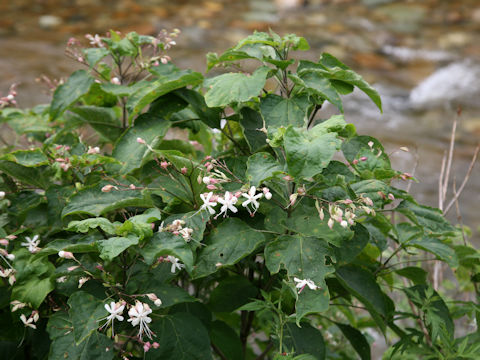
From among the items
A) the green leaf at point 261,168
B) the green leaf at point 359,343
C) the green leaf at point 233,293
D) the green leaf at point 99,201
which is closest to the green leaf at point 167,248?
the green leaf at point 99,201

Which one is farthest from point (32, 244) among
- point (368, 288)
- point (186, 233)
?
point (368, 288)

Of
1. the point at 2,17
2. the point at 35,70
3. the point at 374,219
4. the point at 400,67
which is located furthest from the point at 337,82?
the point at 2,17

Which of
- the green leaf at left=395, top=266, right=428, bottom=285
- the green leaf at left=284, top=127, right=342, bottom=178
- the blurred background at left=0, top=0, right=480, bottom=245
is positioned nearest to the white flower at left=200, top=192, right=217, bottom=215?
the green leaf at left=284, top=127, right=342, bottom=178

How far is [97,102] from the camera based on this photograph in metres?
1.96

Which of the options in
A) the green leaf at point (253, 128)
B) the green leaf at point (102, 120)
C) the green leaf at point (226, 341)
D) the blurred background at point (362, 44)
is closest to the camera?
the green leaf at point (253, 128)

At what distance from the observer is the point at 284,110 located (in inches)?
60.4

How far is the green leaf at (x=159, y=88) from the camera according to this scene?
159 cm

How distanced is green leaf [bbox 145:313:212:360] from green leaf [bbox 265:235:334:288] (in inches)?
11.4

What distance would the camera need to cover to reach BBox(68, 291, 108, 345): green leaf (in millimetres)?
1278

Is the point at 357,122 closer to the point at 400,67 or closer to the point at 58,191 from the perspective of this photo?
the point at 400,67

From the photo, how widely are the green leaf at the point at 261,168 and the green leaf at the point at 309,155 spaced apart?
0.06 metres

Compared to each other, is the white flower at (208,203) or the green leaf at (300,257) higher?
the white flower at (208,203)

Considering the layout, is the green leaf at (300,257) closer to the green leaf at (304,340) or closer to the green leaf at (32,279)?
the green leaf at (304,340)

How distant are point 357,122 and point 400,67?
65.9 inches
